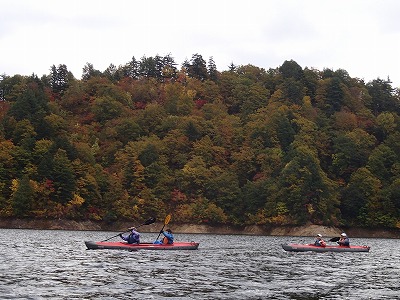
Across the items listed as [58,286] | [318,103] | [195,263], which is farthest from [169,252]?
[318,103]

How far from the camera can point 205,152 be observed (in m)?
145

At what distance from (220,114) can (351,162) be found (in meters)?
41.2

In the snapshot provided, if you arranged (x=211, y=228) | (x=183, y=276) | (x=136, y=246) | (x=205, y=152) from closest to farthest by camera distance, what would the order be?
(x=183, y=276)
(x=136, y=246)
(x=211, y=228)
(x=205, y=152)

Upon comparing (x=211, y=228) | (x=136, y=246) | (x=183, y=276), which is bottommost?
(x=211, y=228)

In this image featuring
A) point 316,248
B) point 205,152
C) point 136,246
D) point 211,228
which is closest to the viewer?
point 136,246

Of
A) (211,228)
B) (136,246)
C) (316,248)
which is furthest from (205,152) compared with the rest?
(136,246)

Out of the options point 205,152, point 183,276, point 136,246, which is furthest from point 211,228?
point 183,276

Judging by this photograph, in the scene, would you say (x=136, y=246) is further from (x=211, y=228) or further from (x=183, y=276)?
(x=211, y=228)

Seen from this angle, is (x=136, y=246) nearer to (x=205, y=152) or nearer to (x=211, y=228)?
(x=211, y=228)

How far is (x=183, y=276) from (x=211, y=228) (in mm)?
91675

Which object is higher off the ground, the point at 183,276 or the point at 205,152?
the point at 205,152

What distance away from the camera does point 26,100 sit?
141 meters

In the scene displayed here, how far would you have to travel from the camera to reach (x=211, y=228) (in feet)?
416

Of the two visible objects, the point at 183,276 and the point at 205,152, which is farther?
the point at 205,152
